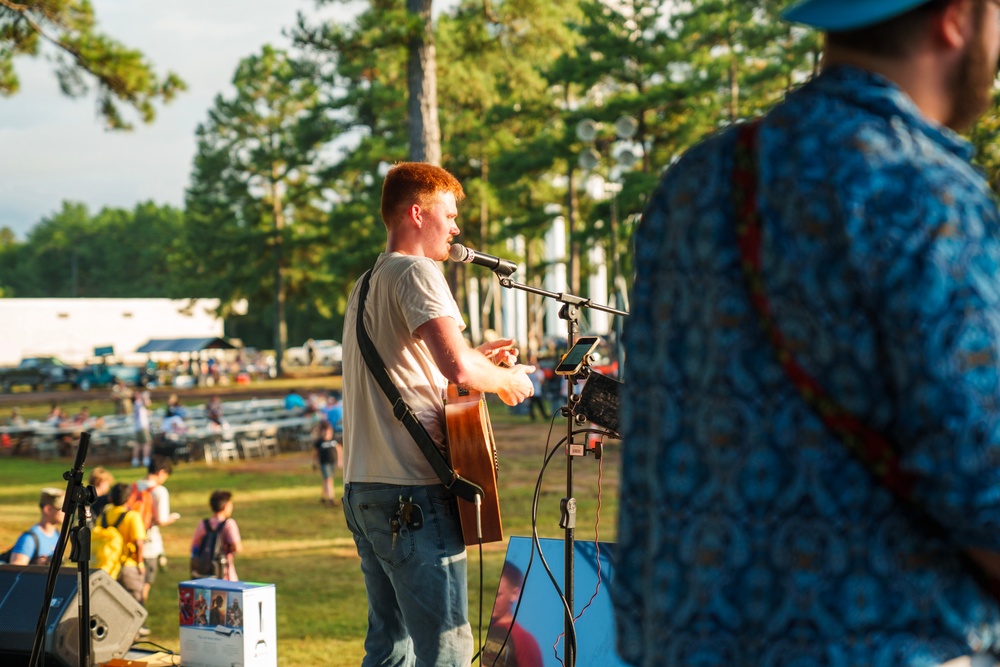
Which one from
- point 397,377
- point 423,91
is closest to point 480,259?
point 397,377

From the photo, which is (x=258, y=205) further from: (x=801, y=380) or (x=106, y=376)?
(x=801, y=380)

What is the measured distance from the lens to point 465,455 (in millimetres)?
3566

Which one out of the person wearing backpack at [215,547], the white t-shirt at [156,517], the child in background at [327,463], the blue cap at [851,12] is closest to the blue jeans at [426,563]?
the blue cap at [851,12]

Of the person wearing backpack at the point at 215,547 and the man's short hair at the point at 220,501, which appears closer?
the person wearing backpack at the point at 215,547

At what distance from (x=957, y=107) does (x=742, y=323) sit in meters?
0.43

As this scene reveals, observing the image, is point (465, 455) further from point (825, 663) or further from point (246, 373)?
point (246, 373)

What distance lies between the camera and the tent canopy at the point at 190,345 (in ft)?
176

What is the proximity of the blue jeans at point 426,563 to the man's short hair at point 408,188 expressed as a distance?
992 mm

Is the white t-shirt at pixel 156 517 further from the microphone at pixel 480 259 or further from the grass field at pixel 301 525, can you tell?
the microphone at pixel 480 259

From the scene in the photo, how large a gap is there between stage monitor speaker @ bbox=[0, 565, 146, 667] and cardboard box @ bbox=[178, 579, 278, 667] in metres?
0.41

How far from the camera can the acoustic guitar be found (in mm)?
3535

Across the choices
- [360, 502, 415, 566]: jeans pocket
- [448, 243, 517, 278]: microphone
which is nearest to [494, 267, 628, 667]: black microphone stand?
[448, 243, 517, 278]: microphone

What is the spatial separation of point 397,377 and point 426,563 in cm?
64

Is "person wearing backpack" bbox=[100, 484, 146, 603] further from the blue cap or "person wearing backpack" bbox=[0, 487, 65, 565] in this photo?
the blue cap
